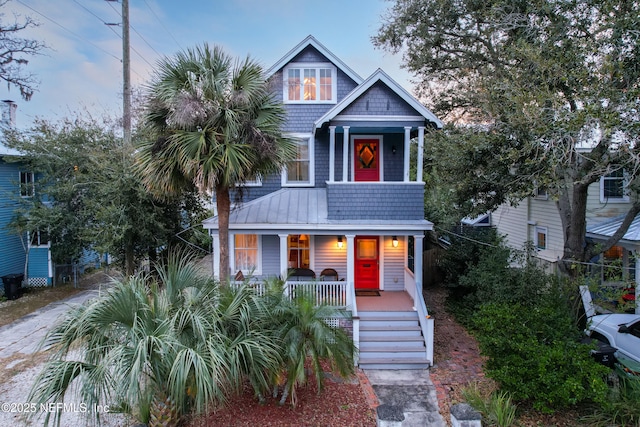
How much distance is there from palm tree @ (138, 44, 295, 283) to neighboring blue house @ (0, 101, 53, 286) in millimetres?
10093

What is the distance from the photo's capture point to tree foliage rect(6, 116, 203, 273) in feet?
41.3

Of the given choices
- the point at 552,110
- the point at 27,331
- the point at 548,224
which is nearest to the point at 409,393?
the point at 552,110

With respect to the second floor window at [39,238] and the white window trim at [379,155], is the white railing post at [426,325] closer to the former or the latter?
the white window trim at [379,155]

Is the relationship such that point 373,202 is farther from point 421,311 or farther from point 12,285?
point 12,285

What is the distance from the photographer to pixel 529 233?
1570cm

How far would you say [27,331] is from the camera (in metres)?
11.0

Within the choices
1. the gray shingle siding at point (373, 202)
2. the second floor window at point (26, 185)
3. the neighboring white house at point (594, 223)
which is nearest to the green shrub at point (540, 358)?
the gray shingle siding at point (373, 202)

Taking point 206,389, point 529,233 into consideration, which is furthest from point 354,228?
point 529,233

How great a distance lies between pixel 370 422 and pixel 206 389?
3.36m

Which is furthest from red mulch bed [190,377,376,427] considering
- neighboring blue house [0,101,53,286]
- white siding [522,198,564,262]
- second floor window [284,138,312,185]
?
neighboring blue house [0,101,53,286]

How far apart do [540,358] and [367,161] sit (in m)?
8.14

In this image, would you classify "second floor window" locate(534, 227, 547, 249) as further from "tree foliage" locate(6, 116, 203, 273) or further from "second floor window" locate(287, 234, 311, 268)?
"tree foliage" locate(6, 116, 203, 273)

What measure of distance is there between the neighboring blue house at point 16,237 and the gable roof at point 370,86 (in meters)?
13.6

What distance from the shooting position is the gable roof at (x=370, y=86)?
10500 mm
